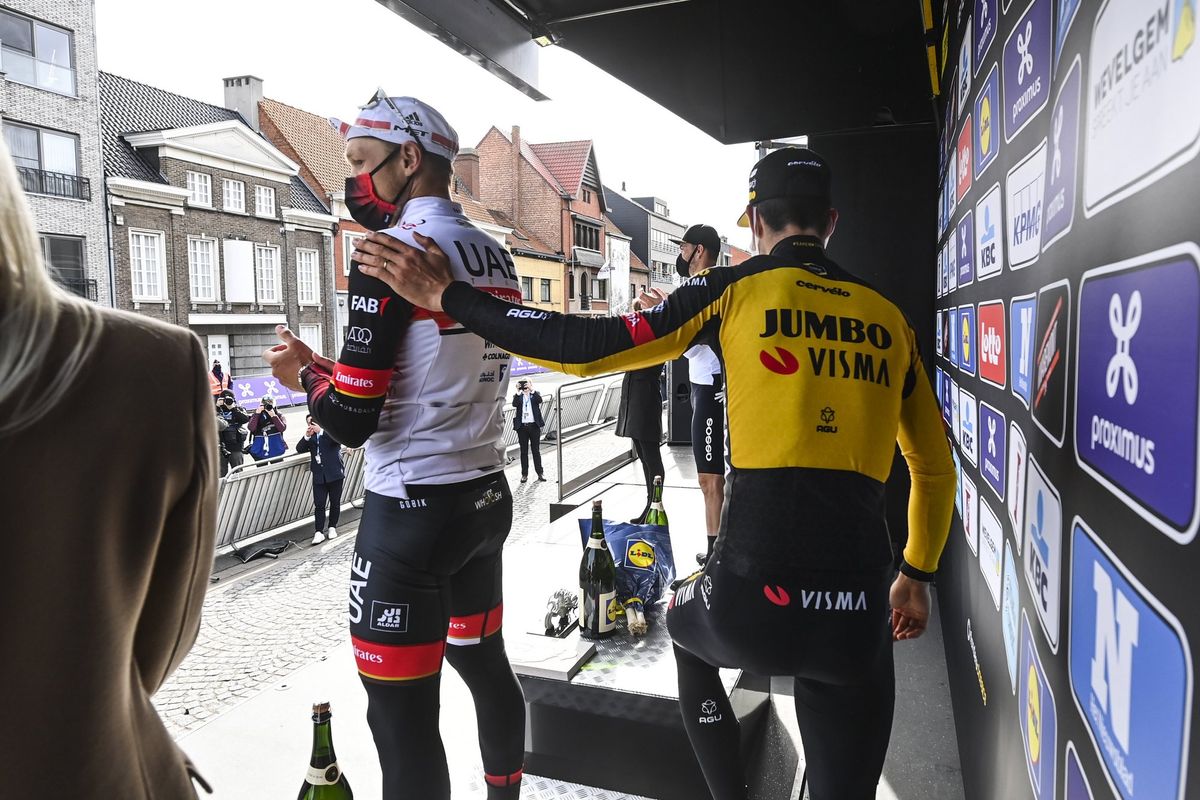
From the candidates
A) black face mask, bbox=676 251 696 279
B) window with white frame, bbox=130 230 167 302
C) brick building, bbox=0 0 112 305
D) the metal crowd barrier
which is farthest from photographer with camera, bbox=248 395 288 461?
window with white frame, bbox=130 230 167 302

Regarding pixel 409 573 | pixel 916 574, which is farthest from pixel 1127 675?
pixel 409 573

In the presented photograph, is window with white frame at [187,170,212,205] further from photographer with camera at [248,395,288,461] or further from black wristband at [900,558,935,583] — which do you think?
black wristband at [900,558,935,583]

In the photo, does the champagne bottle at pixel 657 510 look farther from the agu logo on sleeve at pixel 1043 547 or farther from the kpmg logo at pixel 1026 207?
the agu logo on sleeve at pixel 1043 547

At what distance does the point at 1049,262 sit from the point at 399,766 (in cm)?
171

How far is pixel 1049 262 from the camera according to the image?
128cm

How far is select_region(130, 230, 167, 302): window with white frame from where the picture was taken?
18.8 meters

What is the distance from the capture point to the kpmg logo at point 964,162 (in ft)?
8.52

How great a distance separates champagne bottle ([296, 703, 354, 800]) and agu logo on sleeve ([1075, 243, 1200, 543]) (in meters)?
1.48

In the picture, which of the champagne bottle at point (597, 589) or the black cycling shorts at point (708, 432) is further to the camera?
the black cycling shorts at point (708, 432)

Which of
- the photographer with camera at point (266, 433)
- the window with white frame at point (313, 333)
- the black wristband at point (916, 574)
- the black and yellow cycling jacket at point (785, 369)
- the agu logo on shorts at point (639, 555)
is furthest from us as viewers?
the window with white frame at point (313, 333)

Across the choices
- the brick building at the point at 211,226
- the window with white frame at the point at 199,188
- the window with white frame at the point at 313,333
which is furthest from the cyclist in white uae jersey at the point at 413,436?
the window with white frame at the point at 313,333

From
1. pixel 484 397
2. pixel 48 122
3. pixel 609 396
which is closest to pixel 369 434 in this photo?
pixel 484 397

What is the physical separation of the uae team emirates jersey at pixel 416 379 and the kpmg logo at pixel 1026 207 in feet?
3.83

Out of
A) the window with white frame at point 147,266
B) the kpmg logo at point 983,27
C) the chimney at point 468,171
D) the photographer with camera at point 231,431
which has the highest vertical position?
the chimney at point 468,171
